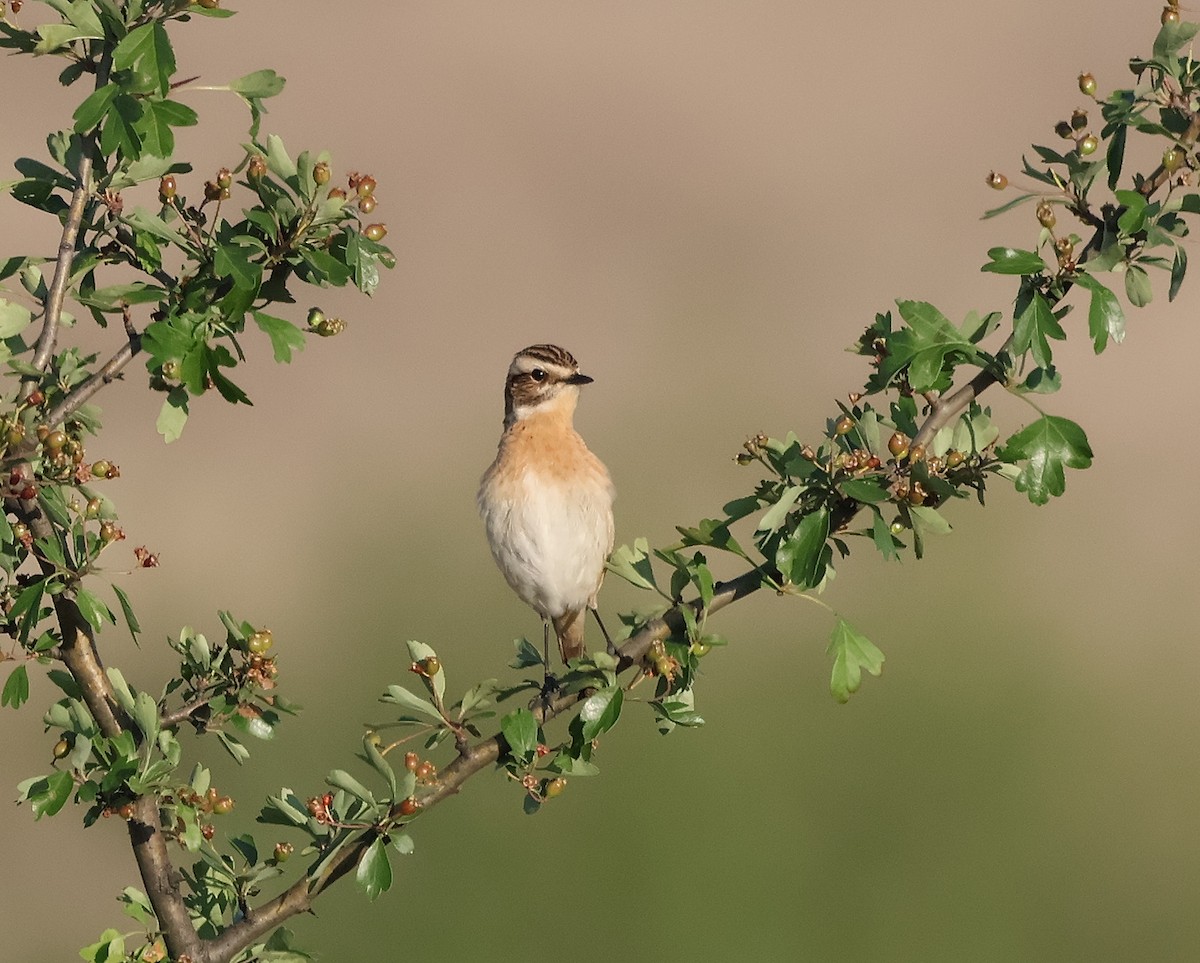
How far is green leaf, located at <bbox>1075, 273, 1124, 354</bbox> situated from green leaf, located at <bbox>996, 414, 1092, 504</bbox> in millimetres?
202

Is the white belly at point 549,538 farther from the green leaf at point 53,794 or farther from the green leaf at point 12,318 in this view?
the green leaf at point 12,318

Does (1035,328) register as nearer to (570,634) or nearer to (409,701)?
(409,701)

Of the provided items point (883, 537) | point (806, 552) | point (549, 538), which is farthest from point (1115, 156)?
point (549, 538)

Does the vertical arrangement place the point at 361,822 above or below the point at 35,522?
below

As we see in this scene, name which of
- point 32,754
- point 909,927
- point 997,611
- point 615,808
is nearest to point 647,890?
point 615,808

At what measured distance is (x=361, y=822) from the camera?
3.81m

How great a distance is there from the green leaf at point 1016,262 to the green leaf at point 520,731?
1.42 metres

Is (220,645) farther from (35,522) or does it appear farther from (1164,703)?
(1164,703)

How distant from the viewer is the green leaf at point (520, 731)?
12.2 ft

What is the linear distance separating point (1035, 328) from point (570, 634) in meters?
3.80

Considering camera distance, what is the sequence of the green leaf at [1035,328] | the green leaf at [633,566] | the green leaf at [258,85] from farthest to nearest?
the green leaf at [633,566], the green leaf at [258,85], the green leaf at [1035,328]

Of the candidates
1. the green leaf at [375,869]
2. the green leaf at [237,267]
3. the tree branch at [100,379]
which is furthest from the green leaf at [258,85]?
the green leaf at [375,869]

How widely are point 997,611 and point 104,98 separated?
10015 millimetres

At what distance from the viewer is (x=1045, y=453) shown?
12.1 ft
